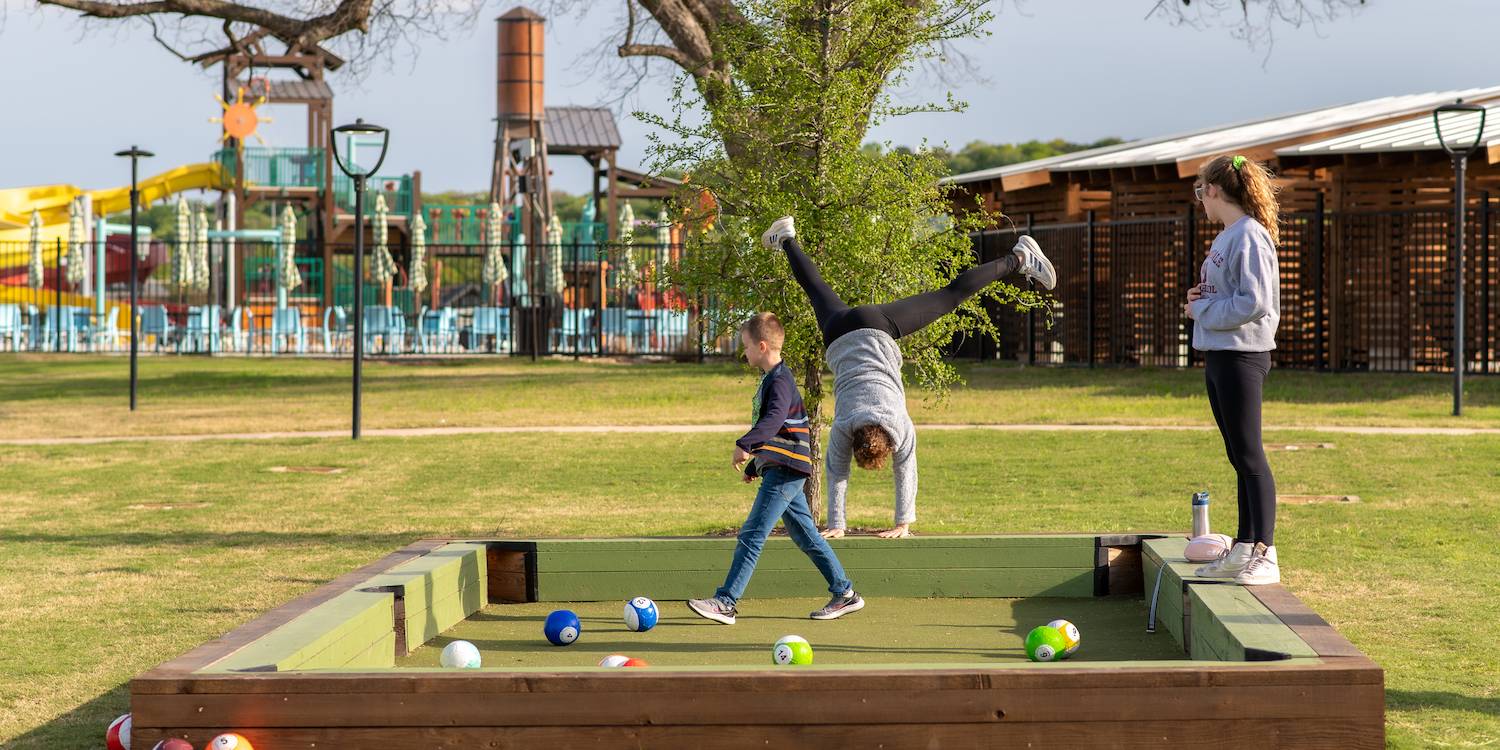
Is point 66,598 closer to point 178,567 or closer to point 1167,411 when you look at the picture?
point 178,567

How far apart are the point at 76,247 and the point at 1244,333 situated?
1496 inches

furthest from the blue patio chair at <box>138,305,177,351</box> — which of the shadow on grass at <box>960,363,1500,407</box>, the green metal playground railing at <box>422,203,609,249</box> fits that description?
the shadow on grass at <box>960,363,1500,407</box>

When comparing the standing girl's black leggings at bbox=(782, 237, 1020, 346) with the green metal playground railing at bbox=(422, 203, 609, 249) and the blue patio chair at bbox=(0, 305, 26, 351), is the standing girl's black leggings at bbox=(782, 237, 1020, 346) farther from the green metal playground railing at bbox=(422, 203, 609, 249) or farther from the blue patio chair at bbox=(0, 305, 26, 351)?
the green metal playground railing at bbox=(422, 203, 609, 249)

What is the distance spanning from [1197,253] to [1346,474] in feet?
42.6

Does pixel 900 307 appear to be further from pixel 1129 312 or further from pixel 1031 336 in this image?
pixel 1031 336

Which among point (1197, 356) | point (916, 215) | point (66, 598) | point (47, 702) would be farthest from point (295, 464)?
point (1197, 356)

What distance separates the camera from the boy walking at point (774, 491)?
281 inches

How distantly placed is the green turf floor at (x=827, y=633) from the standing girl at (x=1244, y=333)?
0.52 metres

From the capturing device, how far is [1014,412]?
2044 centimetres

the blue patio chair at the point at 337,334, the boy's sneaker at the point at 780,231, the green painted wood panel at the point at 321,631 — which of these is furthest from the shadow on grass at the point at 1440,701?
the blue patio chair at the point at 337,334

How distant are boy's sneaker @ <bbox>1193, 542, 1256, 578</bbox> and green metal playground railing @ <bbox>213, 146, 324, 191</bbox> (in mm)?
41677

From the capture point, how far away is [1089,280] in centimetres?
2836

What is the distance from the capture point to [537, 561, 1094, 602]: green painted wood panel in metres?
7.73

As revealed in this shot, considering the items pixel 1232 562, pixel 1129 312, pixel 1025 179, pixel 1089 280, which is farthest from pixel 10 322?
pixel 1232 562
